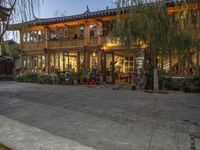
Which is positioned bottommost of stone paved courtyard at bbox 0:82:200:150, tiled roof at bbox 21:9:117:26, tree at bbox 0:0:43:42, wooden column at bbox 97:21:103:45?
stone paved courtyard at bbox 0:82:200:150

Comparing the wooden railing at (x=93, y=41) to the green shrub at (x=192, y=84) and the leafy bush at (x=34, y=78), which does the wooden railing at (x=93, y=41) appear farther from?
the green shrub at (x=192, y=84)

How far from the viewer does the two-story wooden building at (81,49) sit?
70.5 ft

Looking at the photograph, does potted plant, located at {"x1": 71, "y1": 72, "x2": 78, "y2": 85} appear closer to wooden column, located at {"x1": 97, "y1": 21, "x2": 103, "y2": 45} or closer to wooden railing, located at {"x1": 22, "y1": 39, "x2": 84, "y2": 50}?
wooden railing, located at {"x1": 22, "y1": 39, "x2": 84, "y2": 50}

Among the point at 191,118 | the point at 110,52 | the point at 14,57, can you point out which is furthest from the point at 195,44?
the point at 14,57

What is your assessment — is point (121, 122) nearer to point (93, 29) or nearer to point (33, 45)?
point (93, 29)

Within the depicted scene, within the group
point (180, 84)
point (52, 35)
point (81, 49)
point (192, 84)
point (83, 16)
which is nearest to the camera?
point (192, 84)

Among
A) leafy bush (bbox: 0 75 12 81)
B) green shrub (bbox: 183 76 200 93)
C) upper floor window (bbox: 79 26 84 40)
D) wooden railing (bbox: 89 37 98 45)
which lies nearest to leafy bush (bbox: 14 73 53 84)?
leafy bush (bbox: 0 75 12 81)

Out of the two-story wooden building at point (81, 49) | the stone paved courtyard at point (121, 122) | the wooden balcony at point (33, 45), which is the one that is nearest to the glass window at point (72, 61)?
the two-story wooden building at point (81, 49)

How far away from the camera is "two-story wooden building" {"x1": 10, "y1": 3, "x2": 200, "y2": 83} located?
21.5m

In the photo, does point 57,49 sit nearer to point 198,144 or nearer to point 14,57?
point 14,57

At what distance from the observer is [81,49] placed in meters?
23.8

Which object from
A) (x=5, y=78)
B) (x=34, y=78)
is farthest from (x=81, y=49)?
(x=5, y=78)

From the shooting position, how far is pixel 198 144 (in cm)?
606

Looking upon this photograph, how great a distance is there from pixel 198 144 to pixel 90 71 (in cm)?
1631
